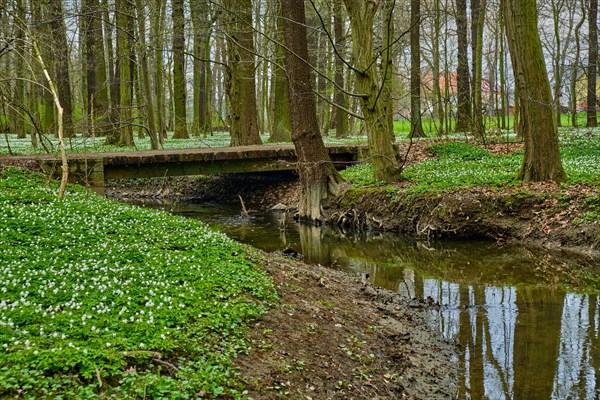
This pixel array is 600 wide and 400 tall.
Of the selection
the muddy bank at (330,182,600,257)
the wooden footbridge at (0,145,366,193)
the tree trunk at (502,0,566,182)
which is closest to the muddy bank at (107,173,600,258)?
the muddy bank at (330,182,600,257)

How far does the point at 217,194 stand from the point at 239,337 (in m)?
21.9

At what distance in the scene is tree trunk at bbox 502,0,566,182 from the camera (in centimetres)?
1472

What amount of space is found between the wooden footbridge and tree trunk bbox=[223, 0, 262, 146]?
4123 mm

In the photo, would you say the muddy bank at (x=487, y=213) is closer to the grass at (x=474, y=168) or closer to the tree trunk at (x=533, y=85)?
the grass at (x=474, y=168)

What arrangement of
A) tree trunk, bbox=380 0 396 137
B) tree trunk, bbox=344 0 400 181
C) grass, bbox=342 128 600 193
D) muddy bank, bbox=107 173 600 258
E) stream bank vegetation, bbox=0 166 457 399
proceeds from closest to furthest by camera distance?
stream bank vegetation, bbox=0 166 457 399
muddy bank, bbox=107 173 600 258
tree trunk, bbox=380 0 396 137
grass, bbox=342 128 600 193
tree trunk, bbox=344 0 400 181

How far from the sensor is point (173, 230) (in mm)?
10508

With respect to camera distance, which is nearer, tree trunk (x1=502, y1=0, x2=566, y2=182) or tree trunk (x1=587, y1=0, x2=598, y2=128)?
tree trunk (x1=502, y1=0, x2=566, y2=182)

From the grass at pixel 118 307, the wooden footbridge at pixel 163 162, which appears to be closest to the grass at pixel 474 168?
the wooden footbridge at pixel 163 162

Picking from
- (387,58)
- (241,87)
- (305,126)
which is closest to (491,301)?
(387,58)

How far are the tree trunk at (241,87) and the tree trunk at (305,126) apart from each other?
248 inches

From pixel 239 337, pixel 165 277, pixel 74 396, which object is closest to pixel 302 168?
pixel 165 277

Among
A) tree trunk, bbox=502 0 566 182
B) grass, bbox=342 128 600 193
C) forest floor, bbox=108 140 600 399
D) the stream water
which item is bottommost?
the stream water

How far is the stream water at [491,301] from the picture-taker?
6777mm

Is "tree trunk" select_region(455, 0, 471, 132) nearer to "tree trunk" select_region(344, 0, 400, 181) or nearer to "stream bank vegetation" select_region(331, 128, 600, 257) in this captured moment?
"stream bank vegetation" select_region(331, 128, 600, 257)
